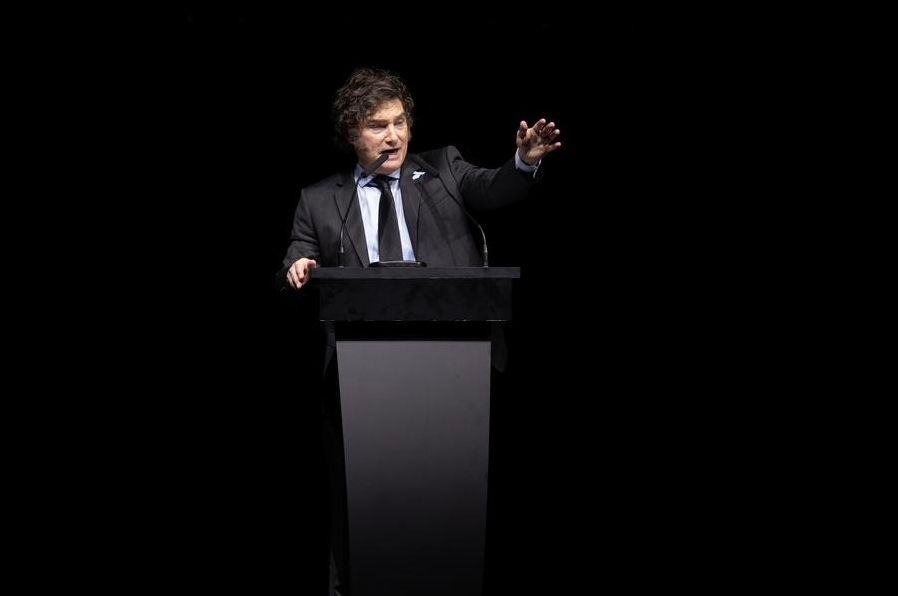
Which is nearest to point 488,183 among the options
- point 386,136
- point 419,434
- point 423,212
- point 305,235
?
point 423,212

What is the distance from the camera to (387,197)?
235 centimetres

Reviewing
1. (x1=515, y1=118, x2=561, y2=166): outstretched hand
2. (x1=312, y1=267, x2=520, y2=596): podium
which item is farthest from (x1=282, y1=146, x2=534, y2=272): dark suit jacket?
(x1=312, y1=267, x2=520, y2=596): podium

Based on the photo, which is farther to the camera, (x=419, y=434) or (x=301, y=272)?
(x=301, y=272)

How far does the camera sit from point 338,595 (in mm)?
2355

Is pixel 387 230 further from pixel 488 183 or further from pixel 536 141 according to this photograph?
pixel 536 141

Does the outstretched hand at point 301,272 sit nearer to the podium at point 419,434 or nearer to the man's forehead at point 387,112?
the podium at point 419,434

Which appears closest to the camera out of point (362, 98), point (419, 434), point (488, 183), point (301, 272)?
point (419, 434)

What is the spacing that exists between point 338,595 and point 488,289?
3.02ft

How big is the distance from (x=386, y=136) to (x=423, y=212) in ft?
0.68

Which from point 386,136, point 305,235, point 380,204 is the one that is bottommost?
point 305,235

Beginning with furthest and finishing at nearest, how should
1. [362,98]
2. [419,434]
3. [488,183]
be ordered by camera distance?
1. [362,98]
2. [488,183]
3. [419,434]

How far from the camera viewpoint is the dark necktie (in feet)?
7.57

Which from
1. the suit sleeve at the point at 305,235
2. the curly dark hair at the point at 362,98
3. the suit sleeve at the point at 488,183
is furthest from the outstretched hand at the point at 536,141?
the suit sleeve at the point at 305,235

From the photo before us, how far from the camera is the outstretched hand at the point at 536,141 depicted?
209 cm
